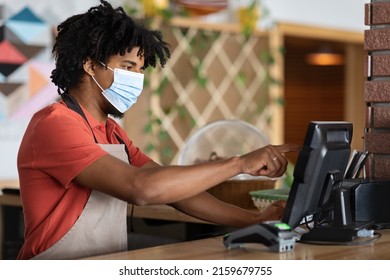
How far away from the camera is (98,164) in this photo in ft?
6.06

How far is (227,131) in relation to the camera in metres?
3.15

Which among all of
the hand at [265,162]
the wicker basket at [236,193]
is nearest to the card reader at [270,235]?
the hand at [265,162]

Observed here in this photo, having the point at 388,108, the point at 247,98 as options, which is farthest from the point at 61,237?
the point at 247,98

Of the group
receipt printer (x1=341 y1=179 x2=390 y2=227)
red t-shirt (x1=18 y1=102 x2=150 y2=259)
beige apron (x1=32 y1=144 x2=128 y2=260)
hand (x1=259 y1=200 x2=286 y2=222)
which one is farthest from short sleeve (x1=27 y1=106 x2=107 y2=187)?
receipt printer (x1=341 y1=179 x2=390 y2=227)

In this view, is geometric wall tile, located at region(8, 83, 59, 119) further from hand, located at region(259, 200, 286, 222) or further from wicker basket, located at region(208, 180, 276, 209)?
hand, located at region(259, 200, 286, 222)

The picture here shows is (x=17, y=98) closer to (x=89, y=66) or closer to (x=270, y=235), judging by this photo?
(x=89, y=66)

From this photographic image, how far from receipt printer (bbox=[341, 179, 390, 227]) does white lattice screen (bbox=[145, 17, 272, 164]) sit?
115 inches

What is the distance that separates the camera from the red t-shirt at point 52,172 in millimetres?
1896

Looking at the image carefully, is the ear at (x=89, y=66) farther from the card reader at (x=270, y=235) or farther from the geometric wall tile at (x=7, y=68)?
the geometric wall tile at (x=7, y=68)

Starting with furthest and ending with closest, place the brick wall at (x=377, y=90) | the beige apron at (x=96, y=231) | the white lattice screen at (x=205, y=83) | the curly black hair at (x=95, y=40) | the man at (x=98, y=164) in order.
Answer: the white lattice screen at (x=205, y=83) < the brick wall at (x=377, y=90) < the curly black hair at (x=95, y=40) < the beige apron at (x=96, y=231) < the man at (x=98, y=164)

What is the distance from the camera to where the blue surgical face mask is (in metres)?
2.14

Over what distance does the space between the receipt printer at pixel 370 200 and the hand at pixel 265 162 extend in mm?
253

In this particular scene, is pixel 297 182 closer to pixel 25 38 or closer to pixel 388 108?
pixel 388 108

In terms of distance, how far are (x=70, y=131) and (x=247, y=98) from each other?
12.8ft
